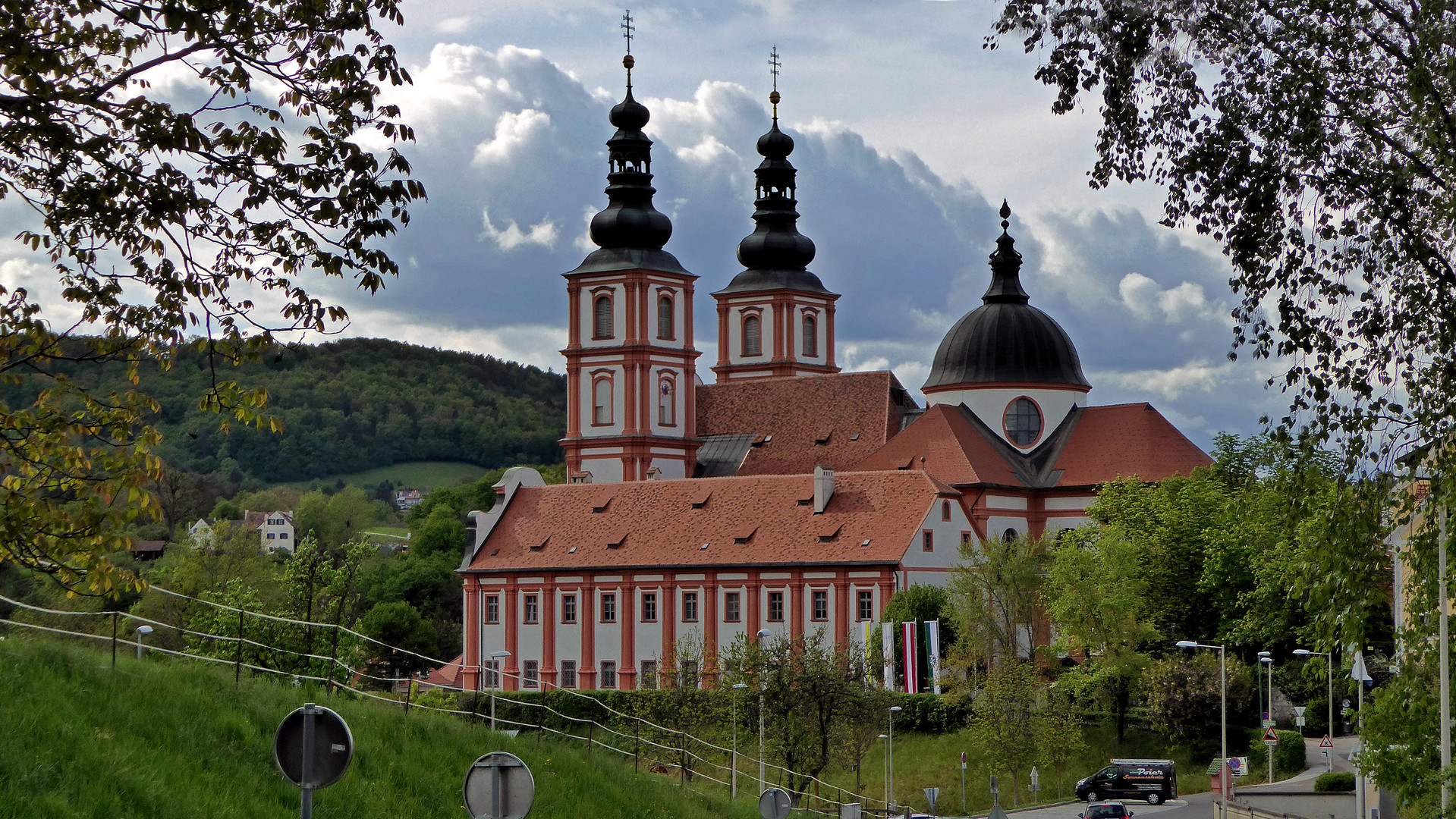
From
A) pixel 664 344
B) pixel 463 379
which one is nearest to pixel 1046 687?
pixel 664 344

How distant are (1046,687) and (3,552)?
54.8 m

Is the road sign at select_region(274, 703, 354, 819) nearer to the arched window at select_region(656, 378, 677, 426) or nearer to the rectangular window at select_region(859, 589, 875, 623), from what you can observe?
the rectangular window at select_region(859, 589, 875, 623)

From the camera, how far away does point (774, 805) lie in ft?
76.7

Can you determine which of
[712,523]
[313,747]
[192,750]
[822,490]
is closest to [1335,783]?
[822,490]

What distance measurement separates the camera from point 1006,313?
87875 millimetres

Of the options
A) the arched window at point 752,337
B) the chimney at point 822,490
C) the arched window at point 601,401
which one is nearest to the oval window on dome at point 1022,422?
the chimney at point 822,490

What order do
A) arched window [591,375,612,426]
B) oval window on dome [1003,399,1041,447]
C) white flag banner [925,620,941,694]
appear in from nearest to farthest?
white flag banner [925,620,941,694], oval window on dome [1003,399,1041,447], arched window [591,375,612,426]

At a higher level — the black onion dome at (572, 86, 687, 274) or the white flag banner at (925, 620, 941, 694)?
the black onion dome at (572, 86, 687, 274)

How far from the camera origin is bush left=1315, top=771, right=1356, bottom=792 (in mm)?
47875

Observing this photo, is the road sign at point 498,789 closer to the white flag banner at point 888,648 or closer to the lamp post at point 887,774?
the lamp post at point 887,774

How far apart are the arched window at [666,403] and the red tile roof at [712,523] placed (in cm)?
1091

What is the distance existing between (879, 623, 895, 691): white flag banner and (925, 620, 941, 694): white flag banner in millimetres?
1303

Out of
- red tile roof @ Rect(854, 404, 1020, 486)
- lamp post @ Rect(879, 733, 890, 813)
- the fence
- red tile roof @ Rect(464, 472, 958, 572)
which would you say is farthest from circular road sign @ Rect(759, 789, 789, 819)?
red tile roof @ Rect(854, 404, 1020, 486)

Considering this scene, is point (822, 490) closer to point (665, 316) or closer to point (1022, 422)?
point (1022, 422)
